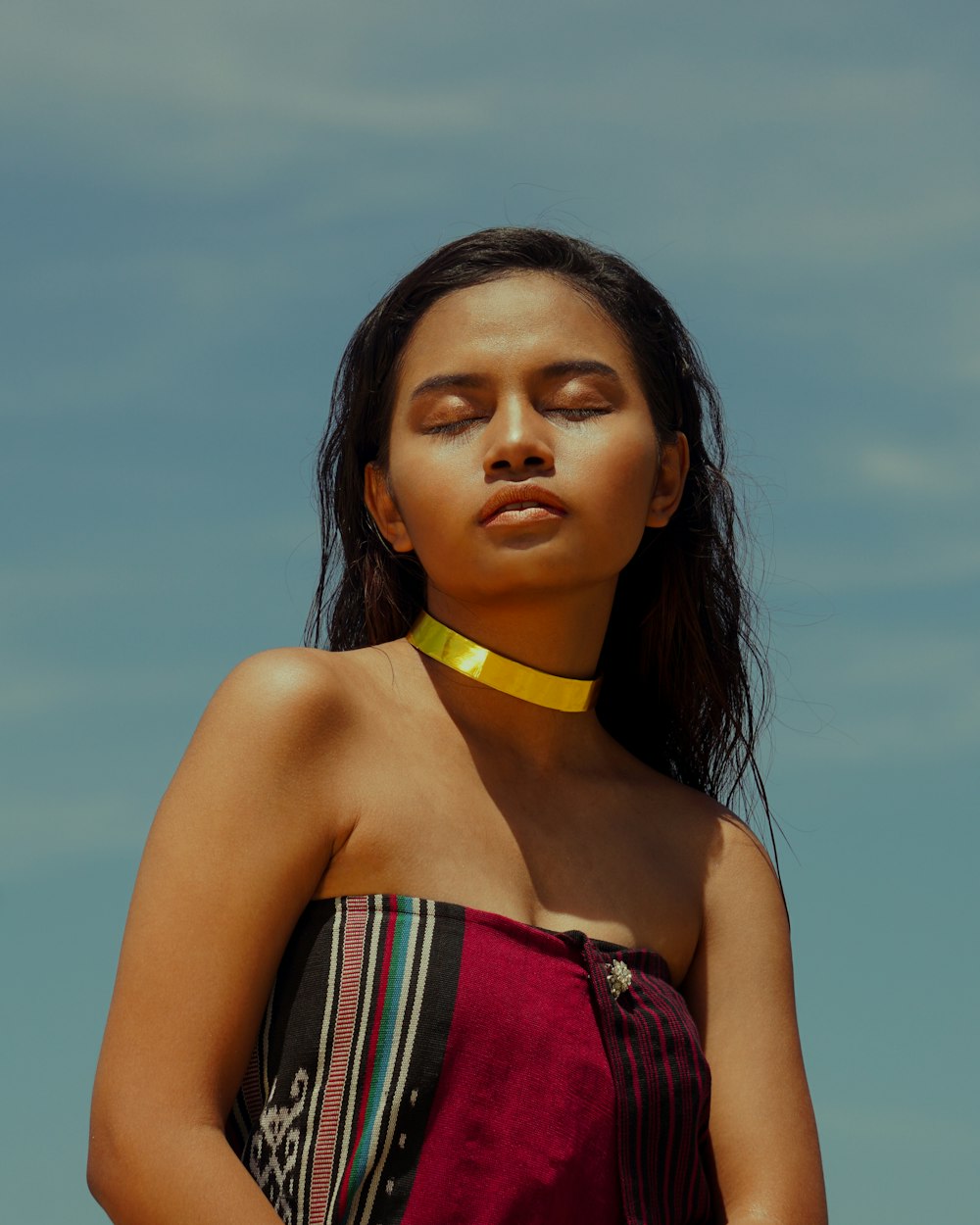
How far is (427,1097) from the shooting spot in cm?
353

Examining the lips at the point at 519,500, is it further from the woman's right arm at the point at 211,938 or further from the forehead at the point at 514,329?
the woman's right arm at the point at 211,938

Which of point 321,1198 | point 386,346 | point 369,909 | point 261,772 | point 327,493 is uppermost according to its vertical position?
point 386,346

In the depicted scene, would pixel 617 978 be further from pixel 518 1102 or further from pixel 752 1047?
pixel 752 1047

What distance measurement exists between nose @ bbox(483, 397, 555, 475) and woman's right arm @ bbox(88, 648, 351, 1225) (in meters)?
0.64

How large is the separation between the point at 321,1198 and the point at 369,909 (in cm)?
55

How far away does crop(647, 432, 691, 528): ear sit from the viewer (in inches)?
180

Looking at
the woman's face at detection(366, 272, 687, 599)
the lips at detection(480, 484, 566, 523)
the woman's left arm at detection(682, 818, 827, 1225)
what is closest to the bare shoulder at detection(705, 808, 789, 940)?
the woman's left arm at detection(682, 818, 827, 1225)

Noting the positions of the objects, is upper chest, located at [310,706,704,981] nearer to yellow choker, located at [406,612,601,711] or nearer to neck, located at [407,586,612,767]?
neck, located at [407,586,612,767]

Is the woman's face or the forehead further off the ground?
the forehead

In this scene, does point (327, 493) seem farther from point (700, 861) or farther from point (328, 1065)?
point (328, 1065)

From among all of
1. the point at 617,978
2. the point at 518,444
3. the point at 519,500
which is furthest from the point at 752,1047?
the point at 518,444

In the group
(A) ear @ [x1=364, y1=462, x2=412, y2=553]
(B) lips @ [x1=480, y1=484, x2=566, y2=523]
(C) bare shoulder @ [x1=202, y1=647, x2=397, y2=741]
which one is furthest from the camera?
(A) ear @ [x1=364, y1=462, x2=412, y2=553]

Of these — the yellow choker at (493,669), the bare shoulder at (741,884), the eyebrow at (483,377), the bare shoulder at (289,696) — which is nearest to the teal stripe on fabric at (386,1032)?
the bare shoulder at (289,696)

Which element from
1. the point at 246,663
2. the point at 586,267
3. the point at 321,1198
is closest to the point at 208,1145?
the point at 321,1198
